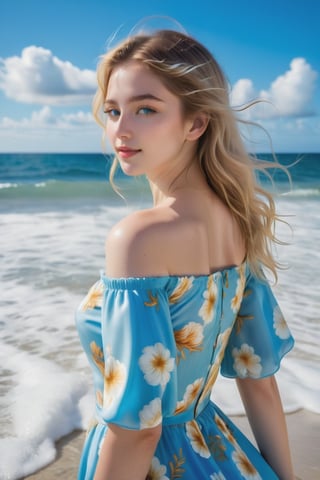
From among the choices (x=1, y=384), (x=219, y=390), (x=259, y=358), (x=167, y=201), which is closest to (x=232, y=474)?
(x=259, y=358)

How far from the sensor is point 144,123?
138cm

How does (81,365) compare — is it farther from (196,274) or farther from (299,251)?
(299,251)

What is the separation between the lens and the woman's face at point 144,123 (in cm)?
136

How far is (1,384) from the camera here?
135 inches

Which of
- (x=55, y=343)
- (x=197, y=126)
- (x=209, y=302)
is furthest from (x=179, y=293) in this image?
(x=55, y=343)

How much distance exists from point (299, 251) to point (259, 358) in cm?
612

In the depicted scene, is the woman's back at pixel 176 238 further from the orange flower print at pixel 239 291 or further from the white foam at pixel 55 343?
the white foam at pixel 55 343

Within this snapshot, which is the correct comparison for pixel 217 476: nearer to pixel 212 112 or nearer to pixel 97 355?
pixel 97 355

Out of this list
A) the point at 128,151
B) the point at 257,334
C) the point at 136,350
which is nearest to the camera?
the point at 136,350

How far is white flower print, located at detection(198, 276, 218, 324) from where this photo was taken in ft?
4.31

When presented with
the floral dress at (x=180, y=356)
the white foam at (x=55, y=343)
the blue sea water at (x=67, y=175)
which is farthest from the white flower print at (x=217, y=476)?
the blue sea water at (x=67, y=175)

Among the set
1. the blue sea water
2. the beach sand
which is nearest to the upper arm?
the beach sand

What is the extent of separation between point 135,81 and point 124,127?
10 centimetres

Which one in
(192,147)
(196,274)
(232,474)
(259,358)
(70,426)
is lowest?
(70,426)
